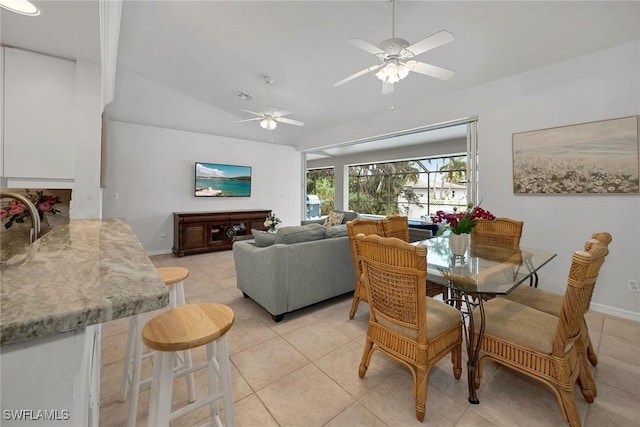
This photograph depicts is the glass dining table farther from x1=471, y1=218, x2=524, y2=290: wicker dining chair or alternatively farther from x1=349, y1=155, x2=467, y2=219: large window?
x1=349, y1=155, x2=467, y2=219: large window

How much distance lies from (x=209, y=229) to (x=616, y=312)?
5831 millimetres

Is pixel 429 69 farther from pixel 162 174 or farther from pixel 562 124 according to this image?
pixel 162 174

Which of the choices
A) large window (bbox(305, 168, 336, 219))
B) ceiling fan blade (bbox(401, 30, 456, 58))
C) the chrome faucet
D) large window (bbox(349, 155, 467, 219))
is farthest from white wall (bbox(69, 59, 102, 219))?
large window (bbox(305, 168, 336, 219))

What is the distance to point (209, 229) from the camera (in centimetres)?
527

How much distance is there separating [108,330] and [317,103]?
14.0 feet

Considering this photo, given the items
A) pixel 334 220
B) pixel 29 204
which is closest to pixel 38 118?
pixel 29 204

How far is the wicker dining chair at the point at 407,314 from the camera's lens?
55.4 inches

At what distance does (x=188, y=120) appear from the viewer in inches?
207

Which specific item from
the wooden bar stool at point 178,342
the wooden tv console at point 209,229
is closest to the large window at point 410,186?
the wooden tv console at point 209,229

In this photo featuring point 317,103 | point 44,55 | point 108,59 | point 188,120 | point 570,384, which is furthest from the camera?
point 188,120

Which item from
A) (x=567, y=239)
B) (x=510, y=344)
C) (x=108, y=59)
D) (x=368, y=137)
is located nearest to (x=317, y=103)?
(x=368, y=137)

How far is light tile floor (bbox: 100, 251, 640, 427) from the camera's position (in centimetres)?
148

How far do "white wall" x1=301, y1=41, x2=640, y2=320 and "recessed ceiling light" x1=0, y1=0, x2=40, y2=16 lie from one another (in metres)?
4.15

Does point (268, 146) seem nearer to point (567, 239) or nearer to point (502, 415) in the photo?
point (567, 239)
